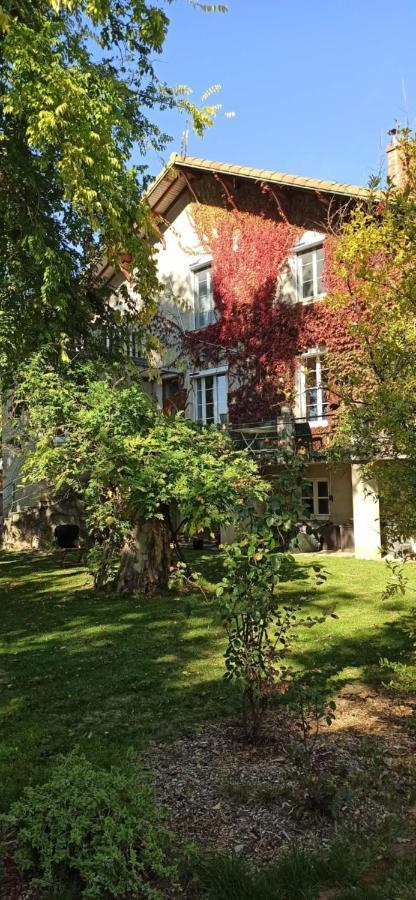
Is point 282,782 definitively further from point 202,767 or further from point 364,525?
point 364,525

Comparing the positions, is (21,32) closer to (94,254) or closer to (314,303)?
(94,254)

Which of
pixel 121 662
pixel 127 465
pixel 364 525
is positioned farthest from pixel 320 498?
A: pixel 121 662

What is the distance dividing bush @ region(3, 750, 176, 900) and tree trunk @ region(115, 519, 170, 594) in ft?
23.6

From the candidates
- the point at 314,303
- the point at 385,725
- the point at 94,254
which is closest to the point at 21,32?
the point at 94,254

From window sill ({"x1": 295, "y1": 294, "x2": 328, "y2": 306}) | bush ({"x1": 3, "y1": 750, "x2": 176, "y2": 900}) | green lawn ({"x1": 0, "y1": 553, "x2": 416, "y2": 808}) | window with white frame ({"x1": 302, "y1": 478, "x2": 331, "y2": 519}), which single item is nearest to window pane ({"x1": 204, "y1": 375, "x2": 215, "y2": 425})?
window sill ({"x1": 295, "y1": 294, "x2": 328, "y2": 306})

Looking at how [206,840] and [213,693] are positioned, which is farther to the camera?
[213,693]

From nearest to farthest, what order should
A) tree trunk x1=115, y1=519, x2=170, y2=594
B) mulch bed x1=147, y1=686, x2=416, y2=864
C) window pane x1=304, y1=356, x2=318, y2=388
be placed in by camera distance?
mulch bed x1=147, y1=686, x2=416, y2=864, tree trunk x1=115, y1=519, x2=170, y2=594, window pane x1=304, y1=356, x2=318, y2=388

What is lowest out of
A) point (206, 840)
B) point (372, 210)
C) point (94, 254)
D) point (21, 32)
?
point (206, 840)

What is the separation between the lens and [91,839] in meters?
2.81

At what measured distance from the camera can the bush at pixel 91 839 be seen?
105 inches

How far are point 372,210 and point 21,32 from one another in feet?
19.0

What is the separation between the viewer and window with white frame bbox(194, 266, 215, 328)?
21.1 m

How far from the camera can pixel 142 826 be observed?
114 inches

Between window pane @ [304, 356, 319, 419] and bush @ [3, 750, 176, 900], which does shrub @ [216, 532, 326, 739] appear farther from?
window pane @ [304, 356, 319, 419]
